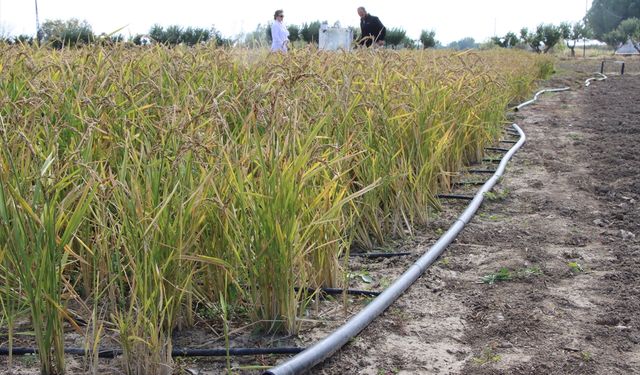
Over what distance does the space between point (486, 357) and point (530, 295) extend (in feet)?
2.09

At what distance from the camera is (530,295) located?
9.79 feet

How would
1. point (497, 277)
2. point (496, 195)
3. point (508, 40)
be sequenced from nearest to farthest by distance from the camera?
point (497, 277)
point (496, 195)
point (508, 40)

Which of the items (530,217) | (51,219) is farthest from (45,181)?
(530,217)

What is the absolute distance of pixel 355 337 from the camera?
257cm

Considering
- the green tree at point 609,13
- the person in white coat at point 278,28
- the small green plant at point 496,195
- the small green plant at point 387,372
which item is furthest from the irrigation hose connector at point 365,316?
the green tree at point 609,13

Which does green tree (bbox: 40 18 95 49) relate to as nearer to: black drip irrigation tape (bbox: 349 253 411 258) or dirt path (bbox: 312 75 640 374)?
black drip irrigation tape (bbox: 349 253 411 258)

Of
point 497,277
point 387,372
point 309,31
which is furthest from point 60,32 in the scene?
point 309,31

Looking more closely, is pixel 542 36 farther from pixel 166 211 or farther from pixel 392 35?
pixel 166 211

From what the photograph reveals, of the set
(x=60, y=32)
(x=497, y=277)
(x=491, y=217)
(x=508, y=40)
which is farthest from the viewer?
(x=508, y=40)

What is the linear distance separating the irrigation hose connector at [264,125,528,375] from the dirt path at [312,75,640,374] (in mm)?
48

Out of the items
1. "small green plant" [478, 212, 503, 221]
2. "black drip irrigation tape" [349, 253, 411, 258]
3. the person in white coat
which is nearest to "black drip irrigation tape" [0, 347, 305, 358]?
"black drip irrigation tape" [349, 253, 411, 258]

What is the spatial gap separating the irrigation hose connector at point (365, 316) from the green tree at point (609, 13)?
3075 inches

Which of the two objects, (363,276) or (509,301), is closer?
(509,301)

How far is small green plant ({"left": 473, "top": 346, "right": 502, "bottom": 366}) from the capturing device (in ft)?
7.85
